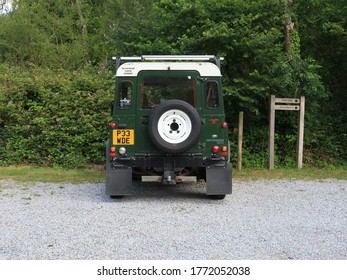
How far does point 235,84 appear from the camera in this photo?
13.1 m

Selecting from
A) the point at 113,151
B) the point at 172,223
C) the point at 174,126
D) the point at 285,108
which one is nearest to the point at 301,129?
the point at 285,108

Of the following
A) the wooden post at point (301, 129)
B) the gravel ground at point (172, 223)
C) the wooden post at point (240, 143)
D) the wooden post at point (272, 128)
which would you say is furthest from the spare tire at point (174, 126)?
the wooden post at point (301, 129)

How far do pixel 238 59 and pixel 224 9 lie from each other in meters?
1.37

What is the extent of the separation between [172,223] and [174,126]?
1933 millimetres

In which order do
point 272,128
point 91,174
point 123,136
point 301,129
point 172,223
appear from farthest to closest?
point 301,129 → point 272,128 → point 91,174 → point 123,136 → point 172,223

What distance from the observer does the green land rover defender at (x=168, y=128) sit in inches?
329

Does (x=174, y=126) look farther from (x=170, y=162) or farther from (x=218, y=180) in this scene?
(x=218, y=180)

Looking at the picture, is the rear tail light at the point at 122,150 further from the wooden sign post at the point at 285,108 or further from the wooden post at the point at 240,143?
the wooden sign post at the point at 285,108

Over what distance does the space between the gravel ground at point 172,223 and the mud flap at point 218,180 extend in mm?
237

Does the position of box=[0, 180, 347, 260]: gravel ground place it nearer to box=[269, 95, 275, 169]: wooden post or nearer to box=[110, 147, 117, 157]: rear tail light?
box=[110, 147, 117, 157]: rear tail light

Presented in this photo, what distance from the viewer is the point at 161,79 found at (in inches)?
349

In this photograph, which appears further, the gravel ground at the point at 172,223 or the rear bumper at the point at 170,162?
the rear bumper at the point at 170,162

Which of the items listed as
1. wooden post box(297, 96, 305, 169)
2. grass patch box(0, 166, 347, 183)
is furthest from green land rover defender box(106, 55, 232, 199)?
wooden post box(297, 96, 305, 169)

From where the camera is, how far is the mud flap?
8.66 metres
